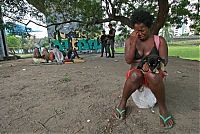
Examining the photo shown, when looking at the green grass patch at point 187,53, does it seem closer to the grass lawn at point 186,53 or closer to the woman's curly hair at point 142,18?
the grass lawn at point 186,53

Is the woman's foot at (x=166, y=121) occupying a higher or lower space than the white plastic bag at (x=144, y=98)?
lower

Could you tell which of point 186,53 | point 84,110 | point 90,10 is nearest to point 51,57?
point 90,10

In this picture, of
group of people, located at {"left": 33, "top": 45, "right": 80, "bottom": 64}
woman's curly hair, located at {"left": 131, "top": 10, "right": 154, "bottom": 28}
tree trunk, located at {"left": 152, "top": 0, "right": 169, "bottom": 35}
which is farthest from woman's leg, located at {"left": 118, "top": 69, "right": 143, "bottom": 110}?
group of people, located at {"left": 33, "top": 45, "right": 80, "bottom": 64}

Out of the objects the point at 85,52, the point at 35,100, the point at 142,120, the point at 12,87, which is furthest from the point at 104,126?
the point at 85,52

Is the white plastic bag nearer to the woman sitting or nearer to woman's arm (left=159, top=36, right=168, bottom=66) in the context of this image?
the woman sitting

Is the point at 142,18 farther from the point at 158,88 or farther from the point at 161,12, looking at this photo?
the point at 161,12

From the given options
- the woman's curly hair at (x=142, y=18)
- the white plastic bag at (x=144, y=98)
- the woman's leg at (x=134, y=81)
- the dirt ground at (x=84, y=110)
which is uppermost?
the woman's curly hair at (x=142, y=18)

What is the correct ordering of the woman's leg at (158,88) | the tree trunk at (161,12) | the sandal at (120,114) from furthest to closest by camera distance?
the tree trunk at (161,12) → the sandal at (120,114) → the woman's leg at (158,88)

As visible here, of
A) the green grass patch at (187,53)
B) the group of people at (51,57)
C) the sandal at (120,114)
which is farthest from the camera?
the green grass patch at (187,53)

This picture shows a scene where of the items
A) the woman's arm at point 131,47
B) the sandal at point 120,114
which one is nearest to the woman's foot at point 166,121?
the sandal at point 120,114

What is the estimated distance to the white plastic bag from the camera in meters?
2.29

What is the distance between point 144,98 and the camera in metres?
2.39

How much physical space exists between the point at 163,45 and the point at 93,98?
1271 mm

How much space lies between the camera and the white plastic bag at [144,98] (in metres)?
2.29
